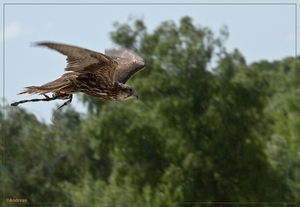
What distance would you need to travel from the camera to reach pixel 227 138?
29172 millimetres

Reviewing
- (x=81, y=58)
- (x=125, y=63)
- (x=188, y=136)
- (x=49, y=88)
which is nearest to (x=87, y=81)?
(x=49, y=88)

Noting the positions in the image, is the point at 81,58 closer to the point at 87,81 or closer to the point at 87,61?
the point at 87,61

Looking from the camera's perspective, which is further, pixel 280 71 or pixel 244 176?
pixel 280 71

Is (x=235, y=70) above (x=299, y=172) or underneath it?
above

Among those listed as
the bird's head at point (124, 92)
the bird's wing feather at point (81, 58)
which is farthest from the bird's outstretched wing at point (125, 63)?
the bird's wing feather at point (81, 58)

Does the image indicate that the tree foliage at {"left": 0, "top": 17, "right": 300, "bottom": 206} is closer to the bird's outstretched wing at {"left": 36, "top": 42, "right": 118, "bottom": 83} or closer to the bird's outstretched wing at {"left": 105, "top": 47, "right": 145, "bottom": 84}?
the bird's outstretched wing at {"left": 105, "top": 47, "right": 145, "bottom": 84}

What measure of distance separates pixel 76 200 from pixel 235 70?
317 inches

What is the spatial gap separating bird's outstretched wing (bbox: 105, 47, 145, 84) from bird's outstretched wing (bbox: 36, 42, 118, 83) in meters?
1.17

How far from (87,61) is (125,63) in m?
2.24

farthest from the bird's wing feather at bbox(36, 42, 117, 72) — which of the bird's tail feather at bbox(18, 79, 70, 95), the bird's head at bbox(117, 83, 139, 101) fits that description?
the bird's head at bbox(117, 83, 139, 101)

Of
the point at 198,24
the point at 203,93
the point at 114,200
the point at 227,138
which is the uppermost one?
the point at 198,24

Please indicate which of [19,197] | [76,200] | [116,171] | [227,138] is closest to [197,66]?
[227,138]

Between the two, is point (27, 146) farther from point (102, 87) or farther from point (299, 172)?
point (102, 87)

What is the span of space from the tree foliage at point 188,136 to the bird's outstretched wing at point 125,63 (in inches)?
666
